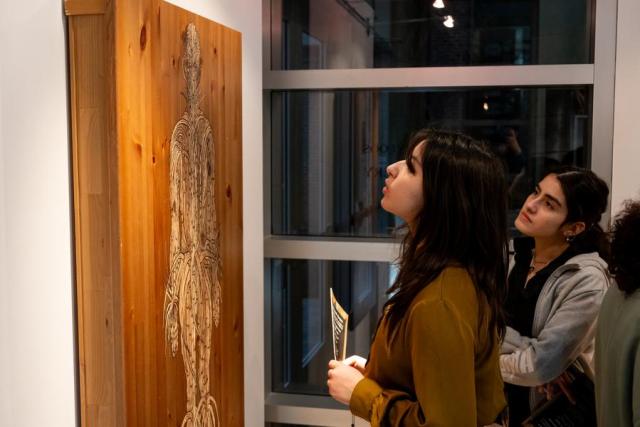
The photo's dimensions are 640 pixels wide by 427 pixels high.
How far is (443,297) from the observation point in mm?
1587

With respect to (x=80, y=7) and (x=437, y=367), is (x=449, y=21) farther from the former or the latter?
(x=437, y=367)

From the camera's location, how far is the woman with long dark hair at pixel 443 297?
61.7 inches

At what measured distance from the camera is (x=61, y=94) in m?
1.68

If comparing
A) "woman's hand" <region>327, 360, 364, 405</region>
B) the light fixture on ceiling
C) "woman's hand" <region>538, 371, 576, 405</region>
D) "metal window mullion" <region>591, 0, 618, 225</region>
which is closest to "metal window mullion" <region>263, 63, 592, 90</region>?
"metal window mullion" <region>591, 0, 618, 225</region>

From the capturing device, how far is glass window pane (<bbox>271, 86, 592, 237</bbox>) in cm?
332

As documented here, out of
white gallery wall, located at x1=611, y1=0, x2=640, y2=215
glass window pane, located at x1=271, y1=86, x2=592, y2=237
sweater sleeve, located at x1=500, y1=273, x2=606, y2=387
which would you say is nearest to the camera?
sweater sleeve, located at x1=500, y1=273, x2=606, y2=387

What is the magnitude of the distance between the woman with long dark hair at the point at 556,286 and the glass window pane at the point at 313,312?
3.39 feet

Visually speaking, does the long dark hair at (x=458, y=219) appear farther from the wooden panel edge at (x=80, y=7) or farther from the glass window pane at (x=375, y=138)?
the glass window pane at (x=375, y=138)

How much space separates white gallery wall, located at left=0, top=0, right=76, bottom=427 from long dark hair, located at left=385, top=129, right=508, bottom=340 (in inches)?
29.4

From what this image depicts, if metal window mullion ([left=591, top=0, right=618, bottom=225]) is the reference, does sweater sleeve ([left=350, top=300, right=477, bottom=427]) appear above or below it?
below

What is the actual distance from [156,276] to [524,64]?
2.03 m

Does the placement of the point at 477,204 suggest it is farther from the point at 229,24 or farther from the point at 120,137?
the point at 229,24

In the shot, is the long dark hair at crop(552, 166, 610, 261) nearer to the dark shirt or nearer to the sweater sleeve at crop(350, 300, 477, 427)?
the dark shirt

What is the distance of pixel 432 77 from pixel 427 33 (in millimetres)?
222
